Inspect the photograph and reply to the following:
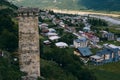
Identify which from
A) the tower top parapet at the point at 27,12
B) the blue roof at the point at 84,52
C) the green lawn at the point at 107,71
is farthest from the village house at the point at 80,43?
the tower top parapet at the point at 27,12

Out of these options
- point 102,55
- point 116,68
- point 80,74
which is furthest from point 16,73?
point 102,55

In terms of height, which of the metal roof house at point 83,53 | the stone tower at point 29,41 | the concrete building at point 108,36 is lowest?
the concrete building at point 108,36

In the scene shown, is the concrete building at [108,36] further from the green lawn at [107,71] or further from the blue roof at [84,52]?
the green lawn at [107,71]

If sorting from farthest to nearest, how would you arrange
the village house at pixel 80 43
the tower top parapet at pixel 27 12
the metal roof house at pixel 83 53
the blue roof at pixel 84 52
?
the village house at pixel 80 43, the blue roof at pixel 84 52, the metal roof house at pixel 83 53, the tower top parapet at pixel 27 12

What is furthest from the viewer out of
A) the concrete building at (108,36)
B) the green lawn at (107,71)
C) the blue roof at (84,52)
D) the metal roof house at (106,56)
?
the concrete building at (108,36)

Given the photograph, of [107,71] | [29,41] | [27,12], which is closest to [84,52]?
[107,71]

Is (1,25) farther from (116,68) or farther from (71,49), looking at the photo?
(71,49)

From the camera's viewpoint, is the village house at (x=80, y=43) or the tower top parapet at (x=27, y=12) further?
the village house at (x=80, y=43)
